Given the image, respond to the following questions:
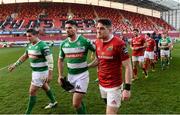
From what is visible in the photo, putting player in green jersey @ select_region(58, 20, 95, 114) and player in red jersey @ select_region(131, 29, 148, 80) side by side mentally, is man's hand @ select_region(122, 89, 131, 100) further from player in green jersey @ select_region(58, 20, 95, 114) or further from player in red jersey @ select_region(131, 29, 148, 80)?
player in red jersey @ select_region(131, 29, 148, 80)

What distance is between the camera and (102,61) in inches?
258

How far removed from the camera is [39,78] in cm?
908

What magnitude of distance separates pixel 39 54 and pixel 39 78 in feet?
1.92

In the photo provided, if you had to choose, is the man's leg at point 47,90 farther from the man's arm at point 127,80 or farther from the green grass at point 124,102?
the man's arm at point 127,80

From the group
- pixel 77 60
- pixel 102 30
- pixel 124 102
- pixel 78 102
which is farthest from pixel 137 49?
pixel 102 30

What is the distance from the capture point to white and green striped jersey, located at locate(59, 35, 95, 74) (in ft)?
25.3

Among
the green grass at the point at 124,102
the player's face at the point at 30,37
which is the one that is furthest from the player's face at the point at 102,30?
the green grass at the point at 124,102

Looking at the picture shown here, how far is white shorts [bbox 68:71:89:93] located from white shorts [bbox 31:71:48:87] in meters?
1.47

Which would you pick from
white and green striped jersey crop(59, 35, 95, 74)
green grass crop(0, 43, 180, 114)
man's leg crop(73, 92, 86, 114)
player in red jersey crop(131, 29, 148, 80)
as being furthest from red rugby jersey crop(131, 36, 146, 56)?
man's leg crop(73, 92, 86, 114)

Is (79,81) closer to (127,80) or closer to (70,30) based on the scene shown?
(70,30)

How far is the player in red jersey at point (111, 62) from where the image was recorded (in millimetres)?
6266

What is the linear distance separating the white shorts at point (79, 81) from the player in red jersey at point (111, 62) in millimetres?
1064

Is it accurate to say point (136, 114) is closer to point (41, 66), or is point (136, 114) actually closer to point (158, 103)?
point (158, 103)

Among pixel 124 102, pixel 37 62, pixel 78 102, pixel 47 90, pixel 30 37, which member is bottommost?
pixel 124 102
